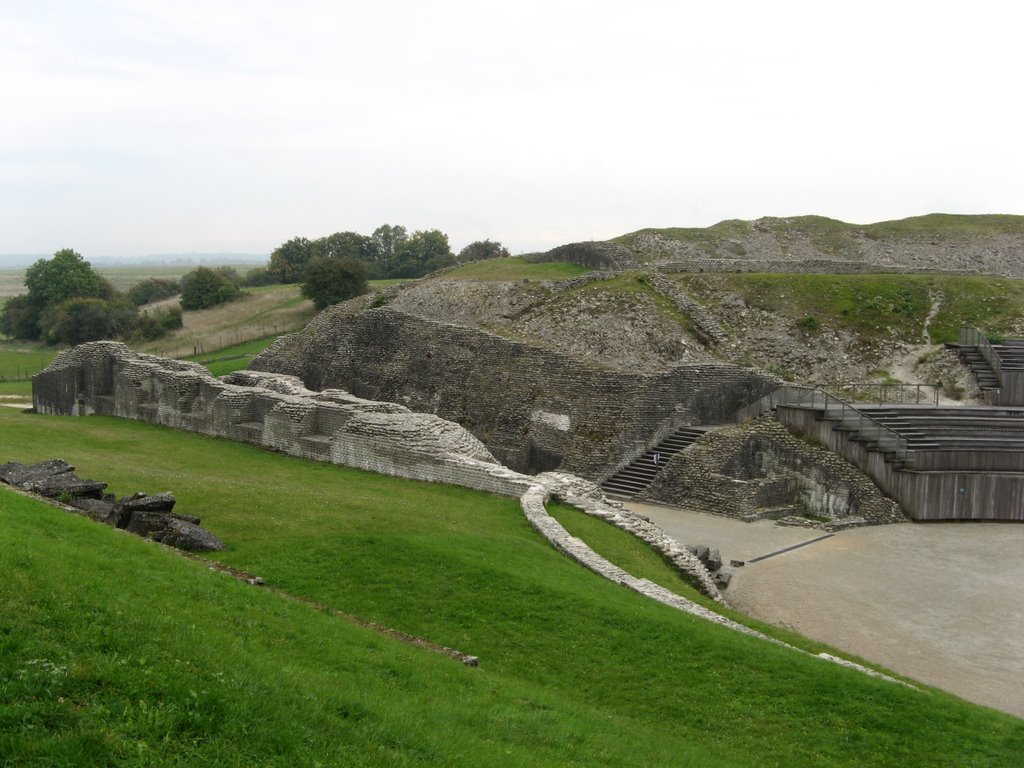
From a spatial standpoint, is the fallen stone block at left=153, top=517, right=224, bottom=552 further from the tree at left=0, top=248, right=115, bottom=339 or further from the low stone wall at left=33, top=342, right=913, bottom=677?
the tree at left=0, top=248, right=115, bottom=339

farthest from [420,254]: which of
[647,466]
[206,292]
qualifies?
[647,466]

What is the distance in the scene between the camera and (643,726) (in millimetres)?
9656

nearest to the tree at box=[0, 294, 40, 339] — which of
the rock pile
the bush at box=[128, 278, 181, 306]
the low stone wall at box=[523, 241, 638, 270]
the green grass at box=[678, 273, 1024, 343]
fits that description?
the bush at box=[128, 278, 181, 306]

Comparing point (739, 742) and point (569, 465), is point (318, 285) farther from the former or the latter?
point (739, 742)

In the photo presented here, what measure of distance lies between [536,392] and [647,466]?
5002 millimetres

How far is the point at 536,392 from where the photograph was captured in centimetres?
2981

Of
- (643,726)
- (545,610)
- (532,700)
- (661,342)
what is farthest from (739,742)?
(661,342)

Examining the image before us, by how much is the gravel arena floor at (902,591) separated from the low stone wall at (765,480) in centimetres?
62

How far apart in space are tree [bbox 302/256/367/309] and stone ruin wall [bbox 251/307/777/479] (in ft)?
83.2

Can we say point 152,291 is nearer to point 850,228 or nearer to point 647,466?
point 850,228

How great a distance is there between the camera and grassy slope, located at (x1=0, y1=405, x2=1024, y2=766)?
8.88m

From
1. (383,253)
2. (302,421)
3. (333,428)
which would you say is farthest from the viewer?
(383,253)

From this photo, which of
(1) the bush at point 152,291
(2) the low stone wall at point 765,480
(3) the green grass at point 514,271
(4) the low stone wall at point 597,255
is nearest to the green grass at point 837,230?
(4) the low stone wall at point 597,255

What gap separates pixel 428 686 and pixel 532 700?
3.91 feet
